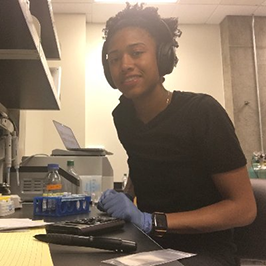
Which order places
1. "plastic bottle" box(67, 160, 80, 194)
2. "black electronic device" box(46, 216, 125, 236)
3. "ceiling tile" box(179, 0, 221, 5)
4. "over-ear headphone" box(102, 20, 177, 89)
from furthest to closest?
"ceiling tile" box(179, 0, 221, 5) < "plastic bottle" box(67, 160, 80, 194) < "over-ear headphone" box(102, 20, 177, 89) < "black electronic device" box(46, 216, 125, 236)

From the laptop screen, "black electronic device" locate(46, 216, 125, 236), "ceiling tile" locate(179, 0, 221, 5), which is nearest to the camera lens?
"black electronic device" locate(46, 216, 125, 236)

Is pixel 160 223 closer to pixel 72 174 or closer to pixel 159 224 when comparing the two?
pixel 159 224

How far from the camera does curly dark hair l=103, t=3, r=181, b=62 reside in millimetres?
1197

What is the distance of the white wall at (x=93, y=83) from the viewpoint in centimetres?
344

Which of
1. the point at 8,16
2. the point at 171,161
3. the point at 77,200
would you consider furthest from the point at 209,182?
the point at 8,16

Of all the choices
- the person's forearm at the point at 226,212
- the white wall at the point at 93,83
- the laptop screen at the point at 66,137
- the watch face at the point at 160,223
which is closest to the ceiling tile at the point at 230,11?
the white wall at the point at 93,83

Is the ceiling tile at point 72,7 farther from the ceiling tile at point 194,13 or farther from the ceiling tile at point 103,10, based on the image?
the ceiling tile at point 194,13

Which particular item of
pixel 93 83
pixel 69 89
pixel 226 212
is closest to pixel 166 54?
pixel 226 212

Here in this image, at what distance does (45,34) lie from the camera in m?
1.91

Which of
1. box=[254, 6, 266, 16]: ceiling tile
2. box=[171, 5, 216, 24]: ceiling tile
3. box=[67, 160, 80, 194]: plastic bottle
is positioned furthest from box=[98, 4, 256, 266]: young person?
box=[254, 6, 266, 16]: ceiling tile

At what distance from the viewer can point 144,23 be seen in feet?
3.92

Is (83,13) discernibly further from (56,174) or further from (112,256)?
(112,256)

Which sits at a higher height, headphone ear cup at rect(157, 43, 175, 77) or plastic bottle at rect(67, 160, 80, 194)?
headphone ear cup at rect(157, 43, 175, 77)

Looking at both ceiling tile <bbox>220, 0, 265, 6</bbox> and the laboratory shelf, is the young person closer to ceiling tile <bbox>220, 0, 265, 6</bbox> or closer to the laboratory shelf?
the laboratory shelf
